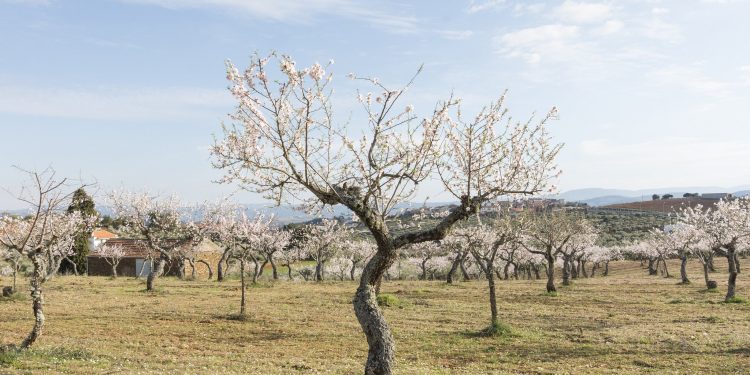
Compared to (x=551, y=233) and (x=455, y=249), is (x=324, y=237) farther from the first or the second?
(x=551, y=233)

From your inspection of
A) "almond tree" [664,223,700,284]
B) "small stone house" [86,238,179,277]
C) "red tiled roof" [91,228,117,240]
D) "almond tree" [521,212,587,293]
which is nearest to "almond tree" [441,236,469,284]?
"almond tree" [521,212,587,293]

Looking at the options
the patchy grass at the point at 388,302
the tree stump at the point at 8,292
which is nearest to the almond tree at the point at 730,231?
the patchy grass at the point at 388,302

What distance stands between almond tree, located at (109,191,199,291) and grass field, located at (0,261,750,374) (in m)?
5.00

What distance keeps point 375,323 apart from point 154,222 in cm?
4224

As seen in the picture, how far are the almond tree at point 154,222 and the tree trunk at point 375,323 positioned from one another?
3315cm

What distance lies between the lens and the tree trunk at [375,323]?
1119 cm

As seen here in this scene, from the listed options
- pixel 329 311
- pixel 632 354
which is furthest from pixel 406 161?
pixel 329 311

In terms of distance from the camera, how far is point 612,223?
115750 mm

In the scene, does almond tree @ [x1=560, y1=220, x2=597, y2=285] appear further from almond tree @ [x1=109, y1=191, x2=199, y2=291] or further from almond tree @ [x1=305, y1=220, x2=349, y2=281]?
almond tree @ [x1=109, y1=191, x2=199, y2=291]

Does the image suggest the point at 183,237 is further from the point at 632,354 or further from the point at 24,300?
the point at 632,354

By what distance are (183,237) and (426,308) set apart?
29216 millimetres

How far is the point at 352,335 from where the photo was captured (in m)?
22.5

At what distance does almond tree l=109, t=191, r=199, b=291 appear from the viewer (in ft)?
140

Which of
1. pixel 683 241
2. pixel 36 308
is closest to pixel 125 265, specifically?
→ pixel 36 308
